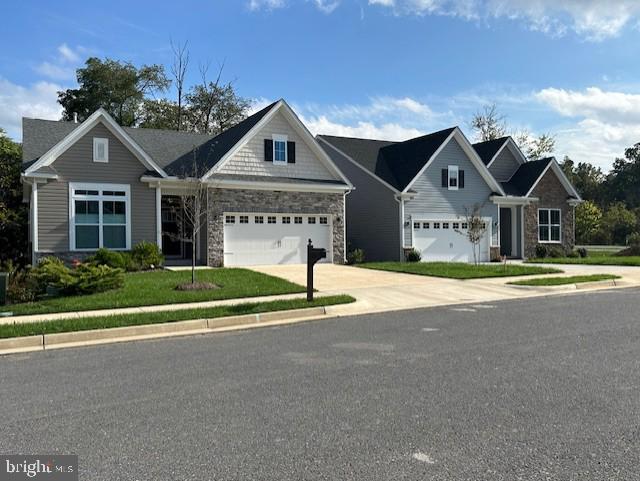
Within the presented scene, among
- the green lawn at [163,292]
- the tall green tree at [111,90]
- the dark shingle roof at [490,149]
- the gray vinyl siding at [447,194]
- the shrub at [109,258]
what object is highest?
the tall green tree at [111,90]

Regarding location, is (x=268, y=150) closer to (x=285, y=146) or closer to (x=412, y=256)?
(x=285, y=146)

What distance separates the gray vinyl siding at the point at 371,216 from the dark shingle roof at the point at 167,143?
7358 millimetres

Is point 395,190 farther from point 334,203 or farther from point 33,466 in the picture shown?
point 33,466

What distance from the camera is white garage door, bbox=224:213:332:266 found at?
67.1ft

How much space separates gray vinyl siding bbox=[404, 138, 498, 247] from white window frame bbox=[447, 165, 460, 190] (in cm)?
18

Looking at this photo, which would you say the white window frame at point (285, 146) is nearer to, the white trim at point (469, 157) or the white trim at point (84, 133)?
the white trim at point (84, 133)

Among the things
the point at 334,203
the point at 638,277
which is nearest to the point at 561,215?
the point at 638,277

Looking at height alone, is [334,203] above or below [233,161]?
below

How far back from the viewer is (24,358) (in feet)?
23.9

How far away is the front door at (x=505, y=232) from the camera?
2848cm

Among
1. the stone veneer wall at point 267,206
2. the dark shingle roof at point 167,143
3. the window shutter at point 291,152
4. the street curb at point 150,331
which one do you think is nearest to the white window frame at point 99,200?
the dark shingle roof at point 167,143

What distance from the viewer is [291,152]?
2169 centimetres

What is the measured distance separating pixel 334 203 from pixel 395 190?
12.0ft

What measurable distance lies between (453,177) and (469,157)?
57.3 inches
